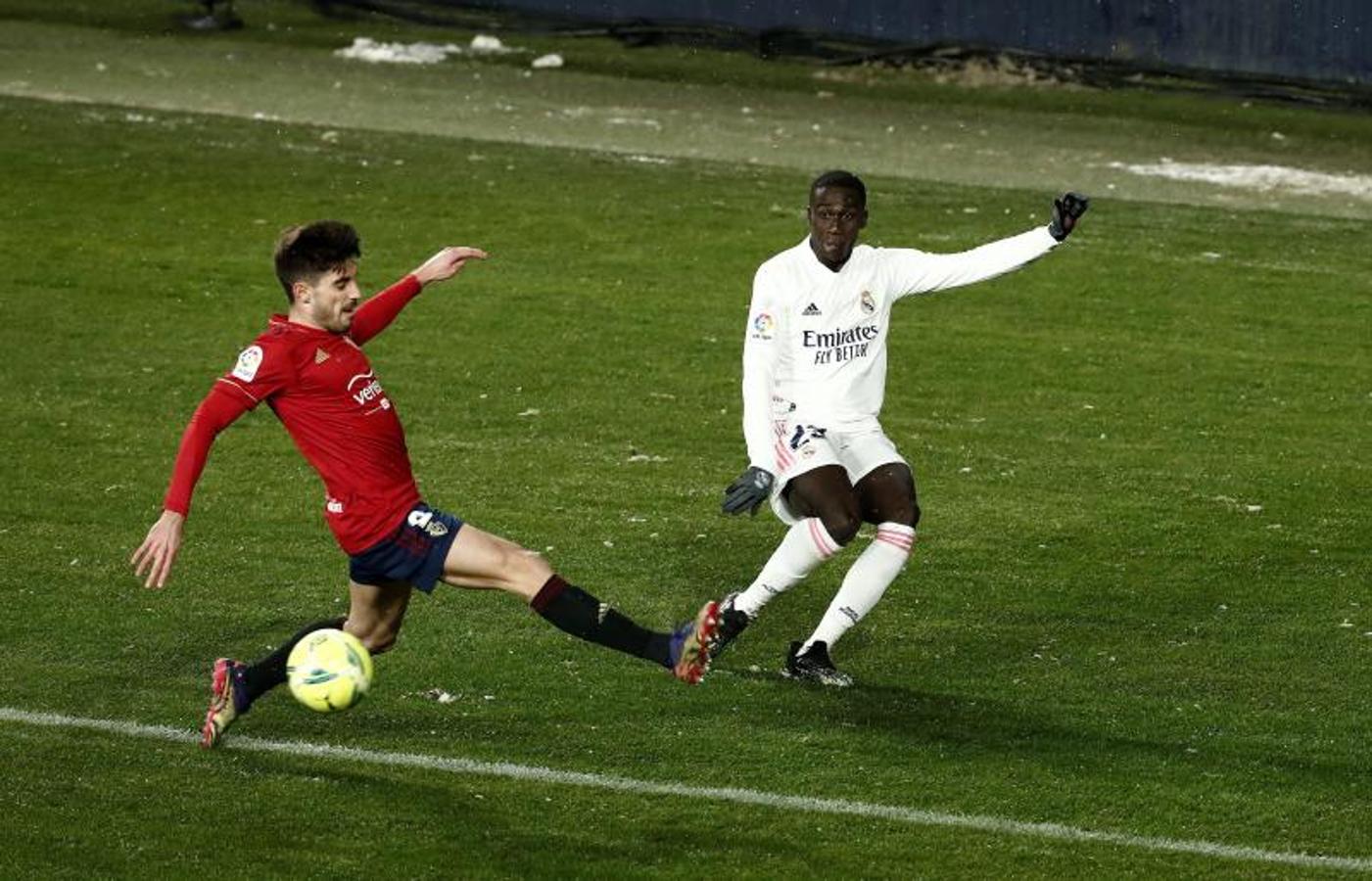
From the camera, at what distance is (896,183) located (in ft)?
68.5

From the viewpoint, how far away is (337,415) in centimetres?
916

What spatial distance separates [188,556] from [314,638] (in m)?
3.21

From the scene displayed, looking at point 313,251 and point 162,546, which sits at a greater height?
point 313,251

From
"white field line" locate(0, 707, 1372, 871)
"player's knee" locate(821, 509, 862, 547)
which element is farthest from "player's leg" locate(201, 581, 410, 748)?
"player's knee" locate(821, 509, 862, 547)

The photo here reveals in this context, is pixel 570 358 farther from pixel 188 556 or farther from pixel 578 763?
pixel 578 763

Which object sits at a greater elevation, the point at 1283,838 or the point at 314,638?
the point at 314,638

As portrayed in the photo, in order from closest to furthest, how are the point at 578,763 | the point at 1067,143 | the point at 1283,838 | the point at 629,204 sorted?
the point at 1283,838 < the point at 578,763 < the point at 629,204 < the point at 1067,143

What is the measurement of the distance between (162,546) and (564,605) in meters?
1.48

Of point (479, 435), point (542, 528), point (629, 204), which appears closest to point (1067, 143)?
point (629, 204)

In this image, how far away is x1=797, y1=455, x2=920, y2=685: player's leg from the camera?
399 inches

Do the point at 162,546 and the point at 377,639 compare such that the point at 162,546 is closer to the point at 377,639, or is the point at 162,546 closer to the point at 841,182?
the point at 377,639

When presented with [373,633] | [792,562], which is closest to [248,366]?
[373,633]

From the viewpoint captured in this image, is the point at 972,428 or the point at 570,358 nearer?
the point at 972,428

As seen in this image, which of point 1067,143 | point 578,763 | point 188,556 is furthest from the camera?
point 1067,143
